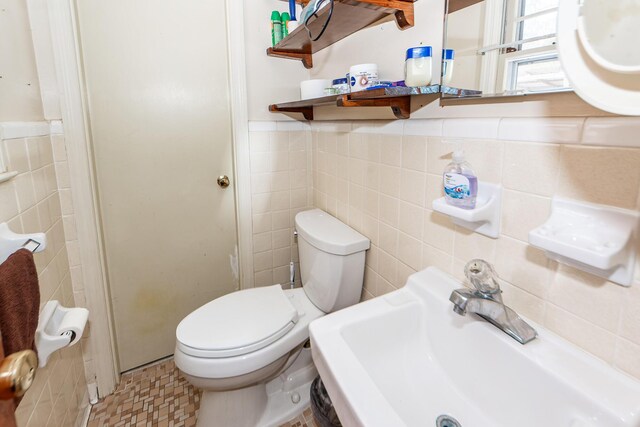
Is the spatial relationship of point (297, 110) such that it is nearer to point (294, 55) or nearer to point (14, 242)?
point (294, 55)

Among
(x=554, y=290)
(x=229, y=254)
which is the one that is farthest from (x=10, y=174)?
(x=554, y=290)

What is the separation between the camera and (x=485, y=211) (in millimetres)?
738

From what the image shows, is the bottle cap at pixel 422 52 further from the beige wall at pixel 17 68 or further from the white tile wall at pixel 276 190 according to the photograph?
the beige wall at pixel 17 68

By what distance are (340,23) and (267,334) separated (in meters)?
1.13

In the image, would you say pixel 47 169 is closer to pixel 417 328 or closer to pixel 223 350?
pixel 223 350

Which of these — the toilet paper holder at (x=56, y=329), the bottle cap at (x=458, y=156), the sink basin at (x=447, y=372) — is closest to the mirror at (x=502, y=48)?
the bottle cap at (x=458, y=156)

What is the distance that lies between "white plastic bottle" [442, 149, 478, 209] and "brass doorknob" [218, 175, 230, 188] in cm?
114

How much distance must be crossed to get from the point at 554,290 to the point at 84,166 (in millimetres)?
1588

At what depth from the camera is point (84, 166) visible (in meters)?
1.32

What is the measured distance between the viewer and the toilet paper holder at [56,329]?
2.78 feet

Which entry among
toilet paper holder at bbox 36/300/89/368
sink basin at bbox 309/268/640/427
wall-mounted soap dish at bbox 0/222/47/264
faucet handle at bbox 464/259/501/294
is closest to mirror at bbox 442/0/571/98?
faucet handle at bbox 464/259/501/294

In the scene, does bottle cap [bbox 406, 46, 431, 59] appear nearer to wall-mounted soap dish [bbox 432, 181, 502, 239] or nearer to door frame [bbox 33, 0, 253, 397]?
wall-mounted soap dish [bbox 432, 181, 502, 239]

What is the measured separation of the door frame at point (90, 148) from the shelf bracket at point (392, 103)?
2.40 feet

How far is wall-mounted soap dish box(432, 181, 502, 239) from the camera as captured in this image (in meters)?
0.73
